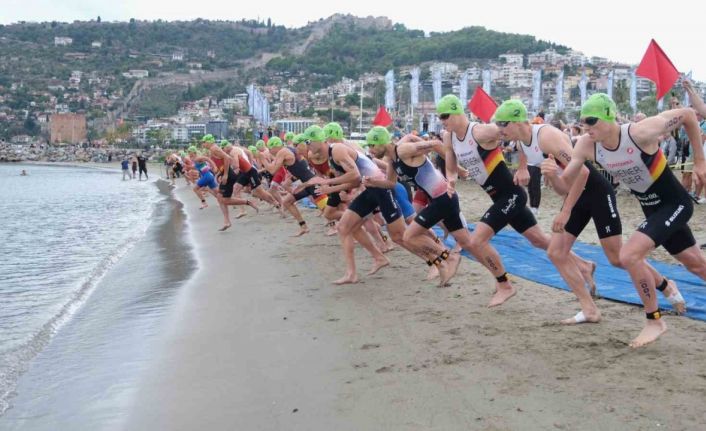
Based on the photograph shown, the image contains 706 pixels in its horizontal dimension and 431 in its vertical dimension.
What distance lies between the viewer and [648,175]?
552cm

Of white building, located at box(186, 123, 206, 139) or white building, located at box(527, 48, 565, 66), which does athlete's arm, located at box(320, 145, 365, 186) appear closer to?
white building, located at box(186, 123, 206, 139)

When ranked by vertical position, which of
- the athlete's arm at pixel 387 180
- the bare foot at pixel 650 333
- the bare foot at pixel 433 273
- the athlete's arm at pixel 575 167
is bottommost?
the bare foot at pixel 433 273

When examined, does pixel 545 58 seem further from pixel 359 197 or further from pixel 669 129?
pixel 669 129

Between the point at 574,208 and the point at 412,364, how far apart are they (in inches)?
78.2

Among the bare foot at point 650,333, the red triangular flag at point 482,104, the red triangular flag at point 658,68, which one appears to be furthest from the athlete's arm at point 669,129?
the red triangular flag at point 482,104

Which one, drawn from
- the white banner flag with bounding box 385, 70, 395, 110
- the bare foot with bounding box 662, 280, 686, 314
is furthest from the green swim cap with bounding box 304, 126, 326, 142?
the white banner flag with bounding box 385, 70, 395, 110

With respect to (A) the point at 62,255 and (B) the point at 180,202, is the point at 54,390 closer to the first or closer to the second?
(A) the point at 62,255

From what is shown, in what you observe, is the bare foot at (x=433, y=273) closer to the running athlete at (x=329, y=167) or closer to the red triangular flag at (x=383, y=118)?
the running athlete at (x=329, y=167)

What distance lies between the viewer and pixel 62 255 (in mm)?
14383

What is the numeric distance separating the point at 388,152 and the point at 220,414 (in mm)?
4123

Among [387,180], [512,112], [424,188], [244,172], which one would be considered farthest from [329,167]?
[244,172]

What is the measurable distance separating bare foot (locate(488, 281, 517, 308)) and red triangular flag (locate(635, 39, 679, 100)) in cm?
503

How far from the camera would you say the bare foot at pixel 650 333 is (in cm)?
538

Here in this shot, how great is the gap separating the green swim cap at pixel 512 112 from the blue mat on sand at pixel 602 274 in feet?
6.39
